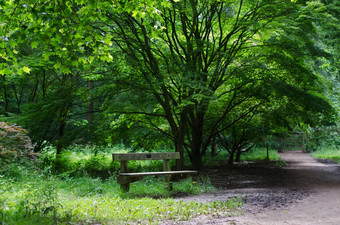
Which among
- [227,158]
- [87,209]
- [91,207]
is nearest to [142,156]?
[91,207]

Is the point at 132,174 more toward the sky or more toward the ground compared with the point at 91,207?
more toward the sky

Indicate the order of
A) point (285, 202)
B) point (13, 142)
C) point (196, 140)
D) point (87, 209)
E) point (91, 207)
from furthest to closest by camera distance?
point (196, 140) < point (13, 142) < point (285, 202) < point (91, 207) < point (87, 209)

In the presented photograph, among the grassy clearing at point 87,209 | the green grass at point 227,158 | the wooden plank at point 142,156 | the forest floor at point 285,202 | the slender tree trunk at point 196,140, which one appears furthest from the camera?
the green grass at point 227,158

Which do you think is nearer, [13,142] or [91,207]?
[91,207]

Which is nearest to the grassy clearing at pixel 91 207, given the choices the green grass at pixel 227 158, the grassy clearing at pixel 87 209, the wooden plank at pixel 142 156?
the grassy clearing at pixel 87 209

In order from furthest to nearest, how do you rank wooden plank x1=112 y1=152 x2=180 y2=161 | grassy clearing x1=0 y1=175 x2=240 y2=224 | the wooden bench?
1. wooden plank x1=112 y1=152 x2=180 y2=161
2. the wooden bench
3. grassy clearing x1=0 y1=175 x2=240 y2=224

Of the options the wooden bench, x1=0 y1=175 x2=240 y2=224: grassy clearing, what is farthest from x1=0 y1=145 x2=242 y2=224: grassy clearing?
the wooden bench

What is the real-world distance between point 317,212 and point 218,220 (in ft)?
6.30

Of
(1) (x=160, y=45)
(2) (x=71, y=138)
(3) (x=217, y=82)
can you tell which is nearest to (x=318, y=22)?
(3) (x=217, y=82)

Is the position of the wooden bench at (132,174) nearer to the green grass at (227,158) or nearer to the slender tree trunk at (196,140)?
the slender tree trunk at (196,140)

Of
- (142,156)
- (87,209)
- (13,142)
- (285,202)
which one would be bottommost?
(285,202)

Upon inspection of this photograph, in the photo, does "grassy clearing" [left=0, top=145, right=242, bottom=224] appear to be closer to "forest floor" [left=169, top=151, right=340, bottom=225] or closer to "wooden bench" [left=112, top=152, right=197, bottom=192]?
"wooden bench" [left=112, top=152, right=197, bottom=192]

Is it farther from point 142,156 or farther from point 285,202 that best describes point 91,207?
point 285,202

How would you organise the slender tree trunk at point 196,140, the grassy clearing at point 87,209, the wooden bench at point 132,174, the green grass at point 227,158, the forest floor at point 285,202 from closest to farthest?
the grassy clearing at point 87,209 < the forest floor at point 285,202 < the wooden bench at point 132,174 < the slender tree trunk at point 196,140 < the green grass at point 227,158
